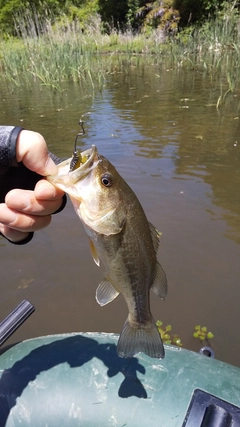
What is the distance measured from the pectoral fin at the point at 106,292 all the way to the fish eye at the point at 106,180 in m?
0.46

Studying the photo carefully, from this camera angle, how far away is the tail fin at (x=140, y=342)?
157 cm

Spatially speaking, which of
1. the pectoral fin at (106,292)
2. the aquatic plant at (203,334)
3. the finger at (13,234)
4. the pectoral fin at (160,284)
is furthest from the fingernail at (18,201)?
the aquatic plant at (203,334)

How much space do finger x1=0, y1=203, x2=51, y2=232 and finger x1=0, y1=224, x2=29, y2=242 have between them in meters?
0.13

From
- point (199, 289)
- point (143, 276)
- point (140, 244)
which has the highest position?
point (140, 244)

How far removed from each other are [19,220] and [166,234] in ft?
9.76

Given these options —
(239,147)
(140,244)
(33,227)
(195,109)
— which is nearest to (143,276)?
(140,244)

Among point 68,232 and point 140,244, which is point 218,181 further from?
→ point 140,244

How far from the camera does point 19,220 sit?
5.24ft

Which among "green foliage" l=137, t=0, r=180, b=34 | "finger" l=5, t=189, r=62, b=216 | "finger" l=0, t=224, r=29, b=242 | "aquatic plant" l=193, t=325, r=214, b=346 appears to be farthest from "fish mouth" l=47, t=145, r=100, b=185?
"green foliage" l=137, t=0, r=180, b=34

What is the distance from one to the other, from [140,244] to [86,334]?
1053 millimetres

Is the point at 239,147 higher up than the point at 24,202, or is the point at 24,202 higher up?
the point at 24,202

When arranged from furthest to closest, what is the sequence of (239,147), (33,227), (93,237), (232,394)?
1. (239,147)
2. (232,394)
3. (33,227)
4. (93,237)

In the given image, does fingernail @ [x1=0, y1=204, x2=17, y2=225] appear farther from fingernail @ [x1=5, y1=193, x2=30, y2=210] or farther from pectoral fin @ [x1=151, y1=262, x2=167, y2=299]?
pectoral fin @ [x1=151, y1=262, x2=167, y2=299]

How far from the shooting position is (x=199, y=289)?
357 centimetres
